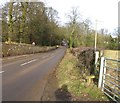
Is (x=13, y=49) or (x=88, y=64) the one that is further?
(x=13, y=49)

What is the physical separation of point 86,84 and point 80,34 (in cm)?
5848

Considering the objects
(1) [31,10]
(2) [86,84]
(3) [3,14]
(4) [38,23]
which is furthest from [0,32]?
(2) [86,84]

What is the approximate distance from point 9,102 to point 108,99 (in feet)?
11.1

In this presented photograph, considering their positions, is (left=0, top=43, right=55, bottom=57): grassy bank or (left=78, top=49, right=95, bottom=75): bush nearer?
(left=78, top=49, right=95, bottom=75): bush

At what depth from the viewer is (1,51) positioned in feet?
110

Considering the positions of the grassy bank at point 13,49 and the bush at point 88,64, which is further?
the grassy bank at point 13,49

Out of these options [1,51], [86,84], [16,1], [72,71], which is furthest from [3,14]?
[86,84]

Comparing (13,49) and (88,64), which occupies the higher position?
(88,64)

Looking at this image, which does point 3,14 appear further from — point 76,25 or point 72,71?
point 72,71

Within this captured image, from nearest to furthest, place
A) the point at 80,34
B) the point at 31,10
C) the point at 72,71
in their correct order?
the point at 72,71 < the point at 31,10 < the point at 80,34

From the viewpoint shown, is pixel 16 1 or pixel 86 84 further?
pixel 16 1

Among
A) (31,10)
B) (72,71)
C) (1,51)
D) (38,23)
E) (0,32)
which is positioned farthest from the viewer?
(38,23)

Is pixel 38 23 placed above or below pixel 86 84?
above

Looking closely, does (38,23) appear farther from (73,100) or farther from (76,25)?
(73,100)
